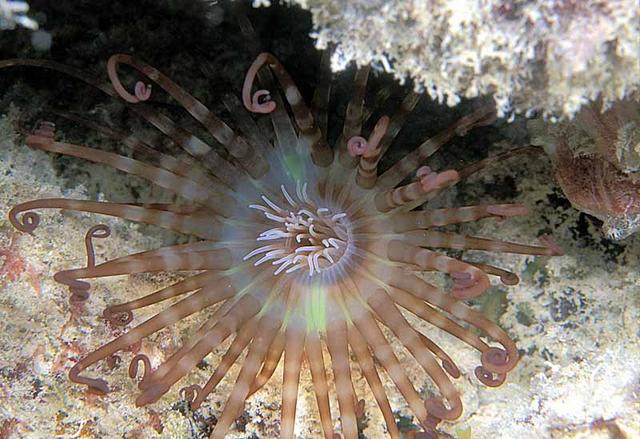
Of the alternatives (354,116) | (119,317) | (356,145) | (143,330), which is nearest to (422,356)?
(356,145)

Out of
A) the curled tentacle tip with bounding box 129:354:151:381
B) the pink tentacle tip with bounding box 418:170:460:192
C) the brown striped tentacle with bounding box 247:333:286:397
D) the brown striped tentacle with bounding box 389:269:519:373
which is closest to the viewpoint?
the pink tentacle tip with bounding box 418:170:460:192

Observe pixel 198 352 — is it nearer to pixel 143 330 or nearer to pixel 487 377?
pixel 143 330

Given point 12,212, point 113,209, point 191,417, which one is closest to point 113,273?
point 113,209

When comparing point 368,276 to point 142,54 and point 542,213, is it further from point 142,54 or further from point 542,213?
point 142,54

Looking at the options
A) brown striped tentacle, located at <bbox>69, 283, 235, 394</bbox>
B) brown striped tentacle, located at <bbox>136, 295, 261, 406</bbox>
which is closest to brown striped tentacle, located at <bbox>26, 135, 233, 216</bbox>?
brown striped tentacle, located at <bbox>69, 283, 235, 394</bbox>

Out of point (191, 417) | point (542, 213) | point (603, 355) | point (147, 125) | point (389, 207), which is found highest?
point (147, 125)

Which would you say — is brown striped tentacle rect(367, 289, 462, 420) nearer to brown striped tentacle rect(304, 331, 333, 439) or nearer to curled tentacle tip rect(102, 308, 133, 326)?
brown striped tentacle rect(304, 331, 333, 439)

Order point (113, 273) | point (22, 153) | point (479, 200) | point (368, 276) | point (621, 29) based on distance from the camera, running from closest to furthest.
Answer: point (621, 29) < point (113, 273) < point (368, 276) < point (22, 153) < point (479, 200)

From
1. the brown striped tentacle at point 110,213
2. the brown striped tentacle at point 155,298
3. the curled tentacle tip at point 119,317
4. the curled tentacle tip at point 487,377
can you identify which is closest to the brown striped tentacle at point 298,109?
the brown striped tentacle at point 110,213
